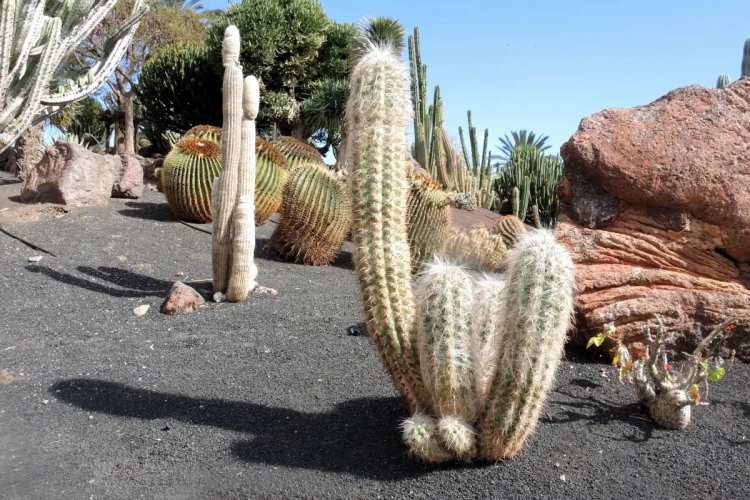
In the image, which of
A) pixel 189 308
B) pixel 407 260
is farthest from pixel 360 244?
pixel 189 308

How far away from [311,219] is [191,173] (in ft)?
7.43

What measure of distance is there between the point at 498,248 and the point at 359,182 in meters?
4.61

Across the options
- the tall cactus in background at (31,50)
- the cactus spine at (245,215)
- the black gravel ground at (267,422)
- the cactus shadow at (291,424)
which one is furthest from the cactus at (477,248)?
the tall cactus in background at (31,50)

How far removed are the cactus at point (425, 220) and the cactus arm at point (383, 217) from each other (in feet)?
15.3

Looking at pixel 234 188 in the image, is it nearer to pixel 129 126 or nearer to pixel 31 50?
Answer: pixel 31 50

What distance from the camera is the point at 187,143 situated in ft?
33.7

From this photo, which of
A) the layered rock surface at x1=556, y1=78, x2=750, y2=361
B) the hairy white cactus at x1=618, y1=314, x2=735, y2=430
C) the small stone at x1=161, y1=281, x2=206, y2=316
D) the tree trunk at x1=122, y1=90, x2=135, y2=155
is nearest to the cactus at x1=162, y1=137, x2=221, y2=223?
the small stone at x1=161, y1=281, x2=206, y2=316

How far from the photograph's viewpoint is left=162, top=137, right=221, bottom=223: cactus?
33.3ft

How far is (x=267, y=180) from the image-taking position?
1045 cm

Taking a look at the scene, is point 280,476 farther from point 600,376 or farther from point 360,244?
point 600,376

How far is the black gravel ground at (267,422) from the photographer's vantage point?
350 centimetres

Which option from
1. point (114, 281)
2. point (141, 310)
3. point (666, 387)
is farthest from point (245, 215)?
point (666, 387)

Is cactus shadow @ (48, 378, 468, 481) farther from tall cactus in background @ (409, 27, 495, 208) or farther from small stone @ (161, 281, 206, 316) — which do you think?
tall cactus in background @ (409, 27, 495, 208)

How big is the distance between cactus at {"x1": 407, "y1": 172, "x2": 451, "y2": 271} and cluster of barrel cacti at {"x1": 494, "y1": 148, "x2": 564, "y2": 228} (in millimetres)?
6407
